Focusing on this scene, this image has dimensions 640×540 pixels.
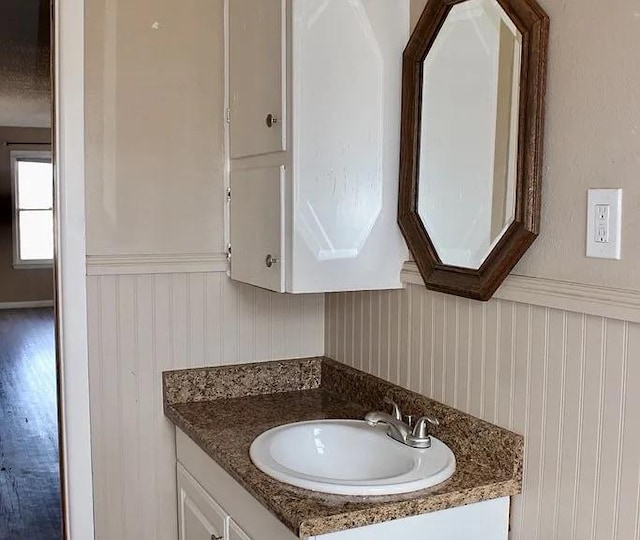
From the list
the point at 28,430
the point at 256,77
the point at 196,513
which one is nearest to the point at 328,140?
the point at 256,77

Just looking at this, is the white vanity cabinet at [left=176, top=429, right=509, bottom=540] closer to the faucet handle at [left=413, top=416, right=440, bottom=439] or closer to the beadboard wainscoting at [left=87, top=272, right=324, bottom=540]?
the beadboard wainscoting at [left=87, top=272, right=324, bottom=540]

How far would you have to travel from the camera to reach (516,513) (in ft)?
5.50

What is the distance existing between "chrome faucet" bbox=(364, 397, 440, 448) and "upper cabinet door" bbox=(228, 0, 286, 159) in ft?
2.32

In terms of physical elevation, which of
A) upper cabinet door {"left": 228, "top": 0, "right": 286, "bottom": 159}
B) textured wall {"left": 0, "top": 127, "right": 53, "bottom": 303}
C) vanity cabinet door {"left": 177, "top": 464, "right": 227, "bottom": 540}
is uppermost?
upper cabinet door {"left": 228, "top": 0, "right": 286, "bottom": 159}

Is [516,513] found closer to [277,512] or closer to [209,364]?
[277,512]

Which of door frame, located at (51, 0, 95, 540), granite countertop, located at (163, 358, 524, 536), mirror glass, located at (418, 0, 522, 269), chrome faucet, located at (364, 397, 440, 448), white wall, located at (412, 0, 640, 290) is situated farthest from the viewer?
door frame, located at (51, 0, 95, 540)

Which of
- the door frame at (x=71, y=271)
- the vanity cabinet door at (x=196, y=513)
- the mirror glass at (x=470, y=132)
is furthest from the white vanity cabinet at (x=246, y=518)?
the mirror glass at (x=470, y=132)

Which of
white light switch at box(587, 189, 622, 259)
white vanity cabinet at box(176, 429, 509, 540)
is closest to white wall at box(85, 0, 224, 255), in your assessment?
white vanity cabinet at box(176, 429, 509, 540)

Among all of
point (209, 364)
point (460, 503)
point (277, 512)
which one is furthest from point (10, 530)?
point (460, 503)

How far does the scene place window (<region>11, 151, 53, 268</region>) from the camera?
2369mm

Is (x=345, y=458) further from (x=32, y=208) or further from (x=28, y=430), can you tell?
(x=32, y=208)

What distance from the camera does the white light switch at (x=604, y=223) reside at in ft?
4.56

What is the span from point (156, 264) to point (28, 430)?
0.78 metres

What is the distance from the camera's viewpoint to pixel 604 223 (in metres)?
1.41
